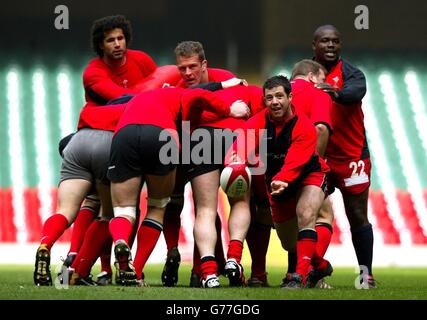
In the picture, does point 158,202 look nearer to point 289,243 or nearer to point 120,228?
point 120,228

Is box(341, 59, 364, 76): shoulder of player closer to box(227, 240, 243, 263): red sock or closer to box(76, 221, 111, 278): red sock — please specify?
box(227, 240, 243, 263): red sock

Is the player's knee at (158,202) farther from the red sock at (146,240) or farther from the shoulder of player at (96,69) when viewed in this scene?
the shoulder of player at (96,69)

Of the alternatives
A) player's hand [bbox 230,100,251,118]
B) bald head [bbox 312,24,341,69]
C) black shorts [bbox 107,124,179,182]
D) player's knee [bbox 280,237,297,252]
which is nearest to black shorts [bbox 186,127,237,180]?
player's hand [bbox 230,100,251,118]

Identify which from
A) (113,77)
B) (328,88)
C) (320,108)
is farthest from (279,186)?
(113,77)

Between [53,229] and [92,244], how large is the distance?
1.83 feet

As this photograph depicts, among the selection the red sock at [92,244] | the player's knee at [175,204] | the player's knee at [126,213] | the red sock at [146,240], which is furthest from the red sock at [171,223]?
the player's knee at [126,213]

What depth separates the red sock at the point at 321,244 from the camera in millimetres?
8648

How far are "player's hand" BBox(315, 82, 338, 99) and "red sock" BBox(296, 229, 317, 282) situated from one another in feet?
4.50

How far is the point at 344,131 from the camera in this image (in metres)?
9.68

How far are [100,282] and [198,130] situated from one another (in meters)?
1.62

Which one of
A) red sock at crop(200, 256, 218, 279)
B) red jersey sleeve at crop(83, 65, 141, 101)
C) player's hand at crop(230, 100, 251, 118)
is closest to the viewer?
red sock at crop(200, 256, 218, 279)

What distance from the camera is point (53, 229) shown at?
27.7ft

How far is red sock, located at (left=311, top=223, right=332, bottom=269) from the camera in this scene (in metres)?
8.65
